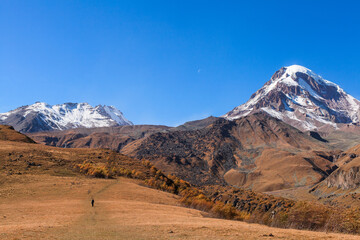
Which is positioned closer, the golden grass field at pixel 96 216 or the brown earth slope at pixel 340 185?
the golden grass field at pixel 96 216

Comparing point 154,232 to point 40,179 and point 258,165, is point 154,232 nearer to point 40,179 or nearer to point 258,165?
point 40,179

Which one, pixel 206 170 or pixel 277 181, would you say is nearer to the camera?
pixel 277 181

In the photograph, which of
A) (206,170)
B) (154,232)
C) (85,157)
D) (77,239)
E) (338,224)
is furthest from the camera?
(206,170)

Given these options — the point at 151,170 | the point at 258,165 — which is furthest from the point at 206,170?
the point at 151,170

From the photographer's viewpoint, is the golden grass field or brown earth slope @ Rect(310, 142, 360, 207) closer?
the golden grass field

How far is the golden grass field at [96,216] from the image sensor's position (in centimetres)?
1567

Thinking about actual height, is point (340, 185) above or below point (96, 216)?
below

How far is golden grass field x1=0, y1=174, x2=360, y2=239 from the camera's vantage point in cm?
1567

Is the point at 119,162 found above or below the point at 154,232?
above

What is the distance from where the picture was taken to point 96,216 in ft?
74.9

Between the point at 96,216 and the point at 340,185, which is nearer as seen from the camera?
the point at 96,216

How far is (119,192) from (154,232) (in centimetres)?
2129

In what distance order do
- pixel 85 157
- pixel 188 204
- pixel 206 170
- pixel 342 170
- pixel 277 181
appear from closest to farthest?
pixel 188 204, pixel 85 157, pixel 342 170, pixel 277 181, pixel 206 170

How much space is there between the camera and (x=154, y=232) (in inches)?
642
